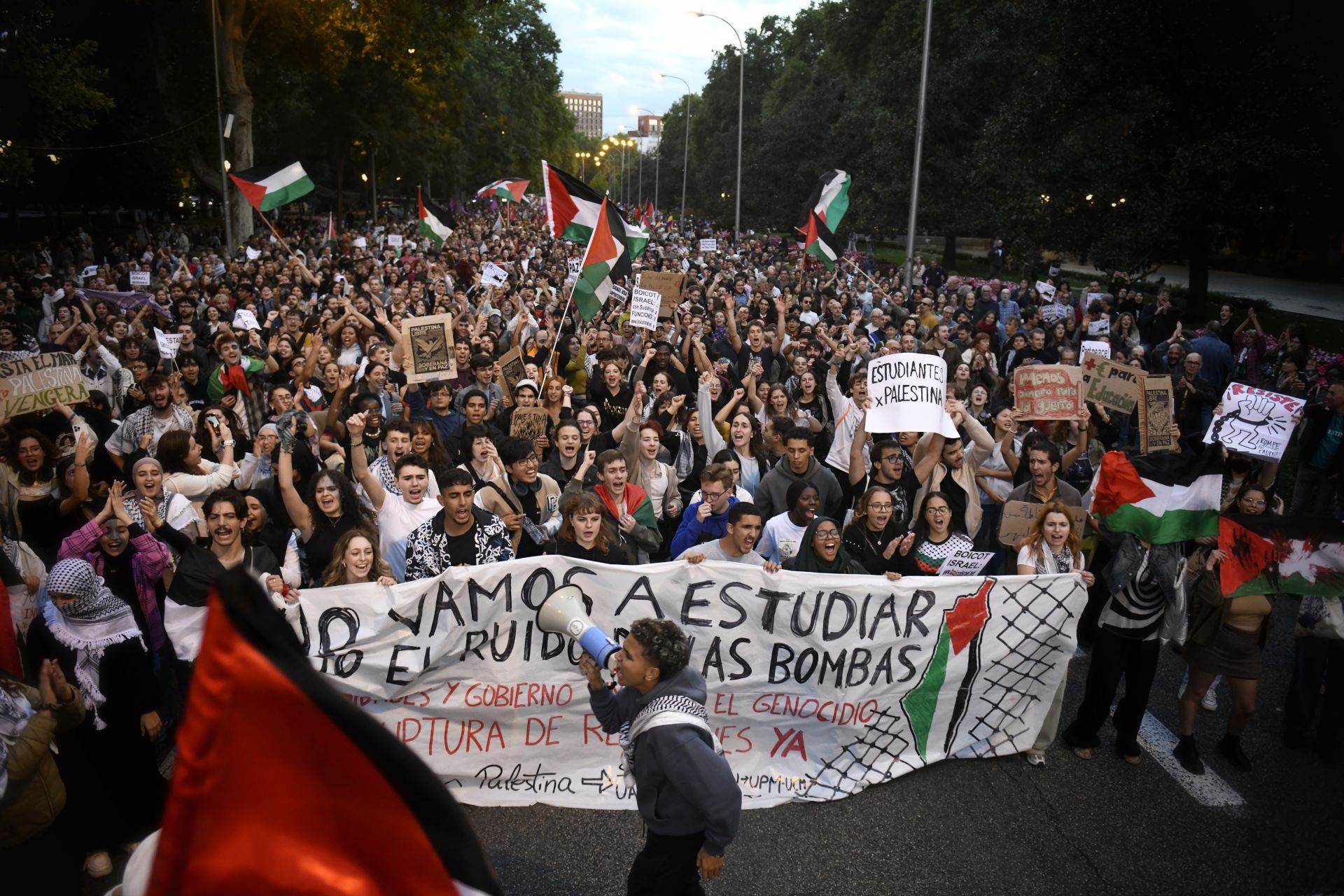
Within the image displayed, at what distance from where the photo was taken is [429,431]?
21.4 feet

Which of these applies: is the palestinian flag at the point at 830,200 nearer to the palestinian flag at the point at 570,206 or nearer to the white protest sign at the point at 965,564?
the palestinian flag at the point at 570,206

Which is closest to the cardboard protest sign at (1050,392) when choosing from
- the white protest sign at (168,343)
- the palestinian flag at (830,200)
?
the white protest sign at (168,343)

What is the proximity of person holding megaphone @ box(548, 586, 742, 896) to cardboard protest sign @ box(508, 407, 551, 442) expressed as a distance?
411cm

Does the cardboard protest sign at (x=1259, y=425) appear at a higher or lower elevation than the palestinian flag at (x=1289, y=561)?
higher

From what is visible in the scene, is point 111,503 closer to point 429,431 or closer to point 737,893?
point 429,431

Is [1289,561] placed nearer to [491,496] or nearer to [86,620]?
[491,496]

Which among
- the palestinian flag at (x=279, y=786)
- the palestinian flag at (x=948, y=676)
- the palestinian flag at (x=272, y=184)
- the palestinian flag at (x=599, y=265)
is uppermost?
the palestinian flag at (x=272, y=184)

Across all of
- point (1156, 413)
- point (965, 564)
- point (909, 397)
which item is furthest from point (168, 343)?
point (1156, 413)

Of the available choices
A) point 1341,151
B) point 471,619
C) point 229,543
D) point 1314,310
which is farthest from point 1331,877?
point 1314,310

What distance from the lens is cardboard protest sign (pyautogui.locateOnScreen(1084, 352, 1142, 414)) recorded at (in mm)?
7547

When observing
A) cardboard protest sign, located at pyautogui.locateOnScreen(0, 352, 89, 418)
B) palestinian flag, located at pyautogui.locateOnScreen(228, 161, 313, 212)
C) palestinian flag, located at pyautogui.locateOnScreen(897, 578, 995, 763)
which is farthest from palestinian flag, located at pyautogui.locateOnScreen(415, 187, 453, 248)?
palestinian flag, located at pyautogui.locateOnScreen(897, 578, 995, 763)

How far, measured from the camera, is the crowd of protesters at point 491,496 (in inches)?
174

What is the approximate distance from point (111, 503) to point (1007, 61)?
3044 centimetres

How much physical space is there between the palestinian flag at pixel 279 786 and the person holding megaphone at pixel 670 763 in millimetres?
1743
